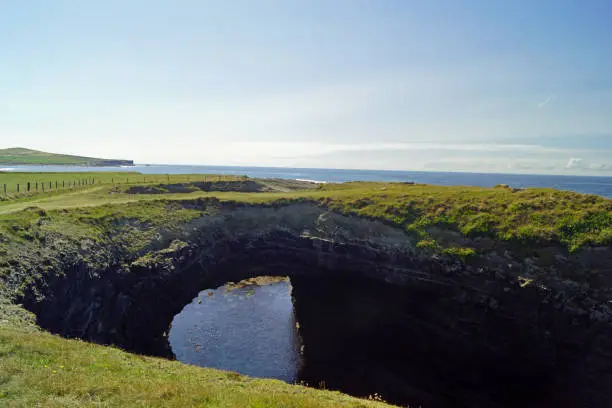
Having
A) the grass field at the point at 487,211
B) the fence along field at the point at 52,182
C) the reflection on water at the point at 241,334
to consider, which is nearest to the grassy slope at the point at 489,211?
the grass field at the point at 487,211

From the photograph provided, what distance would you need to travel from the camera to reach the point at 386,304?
34.7 m

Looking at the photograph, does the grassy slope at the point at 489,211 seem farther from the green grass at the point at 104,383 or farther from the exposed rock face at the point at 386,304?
the green grass at the point at 104,383

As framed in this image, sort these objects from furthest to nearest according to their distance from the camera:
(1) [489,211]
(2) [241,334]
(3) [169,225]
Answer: (2) [241,334] < (3) [169,225] < (1) [489,211]

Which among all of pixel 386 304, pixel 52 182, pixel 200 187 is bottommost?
pixel 386 304

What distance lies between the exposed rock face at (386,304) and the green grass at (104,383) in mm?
8452

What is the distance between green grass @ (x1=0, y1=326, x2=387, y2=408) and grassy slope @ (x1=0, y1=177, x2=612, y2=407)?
1.4 inches

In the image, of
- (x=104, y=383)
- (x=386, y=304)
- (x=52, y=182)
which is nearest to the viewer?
(x=104, y=383)

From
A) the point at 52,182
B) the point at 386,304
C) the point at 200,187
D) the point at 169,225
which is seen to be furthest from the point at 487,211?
the point at 52,182

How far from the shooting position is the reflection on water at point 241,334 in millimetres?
33844

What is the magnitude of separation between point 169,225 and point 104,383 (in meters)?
24.8

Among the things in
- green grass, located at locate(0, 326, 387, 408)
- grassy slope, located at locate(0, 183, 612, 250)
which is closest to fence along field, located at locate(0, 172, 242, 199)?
grassy slope, located at locate(0, 183, 612, 250)

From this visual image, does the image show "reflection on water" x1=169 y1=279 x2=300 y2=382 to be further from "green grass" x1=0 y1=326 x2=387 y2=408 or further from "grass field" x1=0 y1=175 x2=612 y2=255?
"green grass" x1=0 y1=326 x2=387 y2=408

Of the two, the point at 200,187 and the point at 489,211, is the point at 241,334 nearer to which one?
the point at 489,211

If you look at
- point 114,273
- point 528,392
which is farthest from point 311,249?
point 528,392
